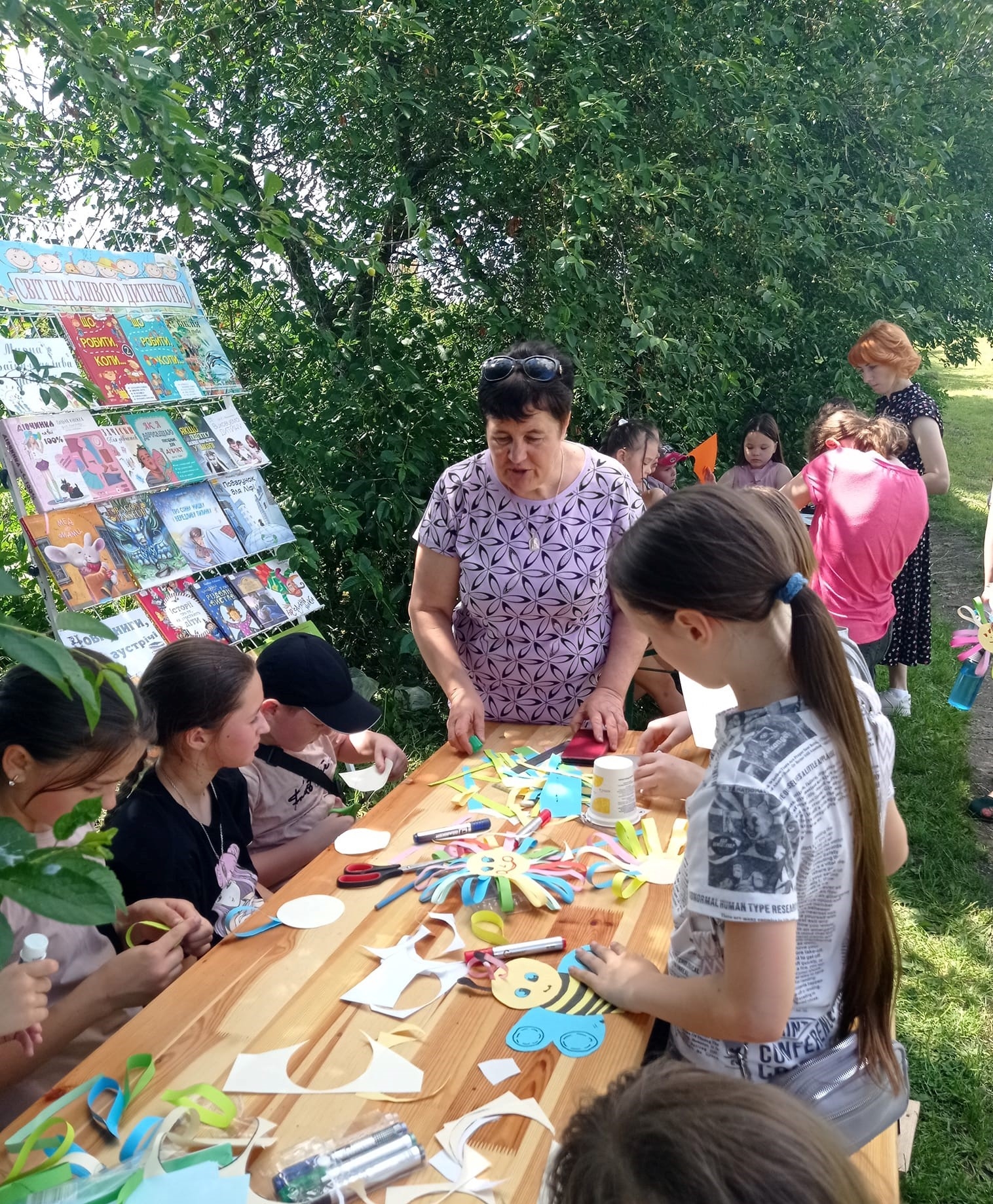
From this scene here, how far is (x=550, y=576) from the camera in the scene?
2.70m

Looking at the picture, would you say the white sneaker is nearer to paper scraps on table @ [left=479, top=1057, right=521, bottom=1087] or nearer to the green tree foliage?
the green tree foliage

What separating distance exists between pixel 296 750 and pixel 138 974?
3.39 ft

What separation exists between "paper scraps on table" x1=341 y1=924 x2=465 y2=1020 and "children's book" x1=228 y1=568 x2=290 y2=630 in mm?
2116

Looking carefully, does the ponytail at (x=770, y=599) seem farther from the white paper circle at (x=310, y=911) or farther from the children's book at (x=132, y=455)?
the children's book at (x=132, y=455)

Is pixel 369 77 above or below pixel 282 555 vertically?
above

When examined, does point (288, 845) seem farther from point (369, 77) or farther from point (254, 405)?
point (369, 77)

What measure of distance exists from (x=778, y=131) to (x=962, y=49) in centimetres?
259

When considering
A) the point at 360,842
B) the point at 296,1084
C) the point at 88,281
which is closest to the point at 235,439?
the point at 88,281

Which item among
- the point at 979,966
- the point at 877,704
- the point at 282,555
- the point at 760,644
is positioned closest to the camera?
the point at 760,644

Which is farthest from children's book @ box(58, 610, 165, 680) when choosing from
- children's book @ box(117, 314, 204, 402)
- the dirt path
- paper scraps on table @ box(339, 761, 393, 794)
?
the dirt path

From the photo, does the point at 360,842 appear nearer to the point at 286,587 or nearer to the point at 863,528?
the point at 286,587

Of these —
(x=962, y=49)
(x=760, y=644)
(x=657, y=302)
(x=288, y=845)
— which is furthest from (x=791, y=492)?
(x=962, y=49)

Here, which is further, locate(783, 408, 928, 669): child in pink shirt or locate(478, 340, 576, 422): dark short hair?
locate(783, 408, 928, 669): child in pink shirt

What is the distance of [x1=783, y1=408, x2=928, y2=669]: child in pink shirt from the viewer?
404cm
